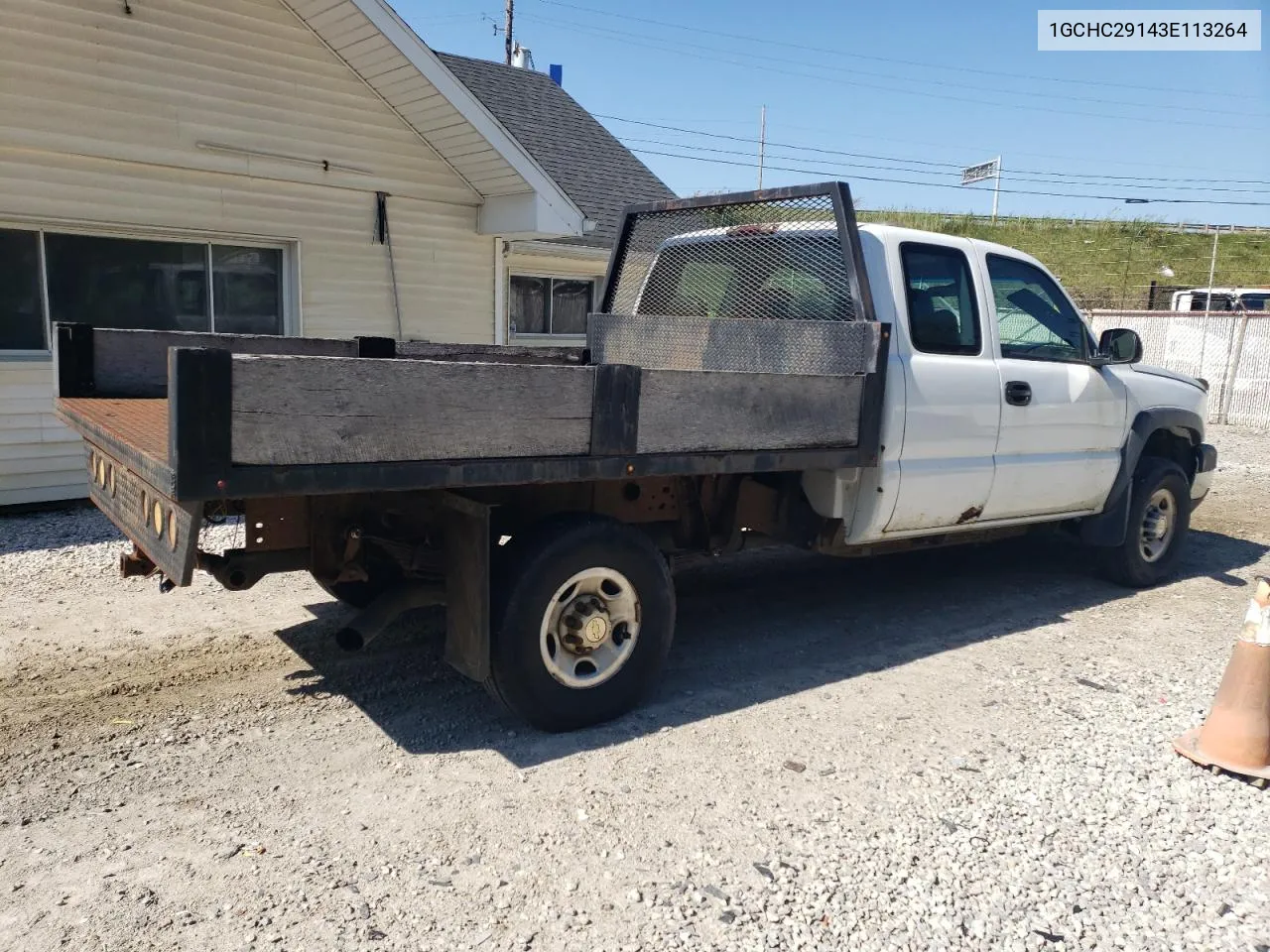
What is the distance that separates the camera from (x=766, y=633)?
5578 mm

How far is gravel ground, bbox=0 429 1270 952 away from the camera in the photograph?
2.88 meters

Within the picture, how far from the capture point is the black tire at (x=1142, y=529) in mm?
6543

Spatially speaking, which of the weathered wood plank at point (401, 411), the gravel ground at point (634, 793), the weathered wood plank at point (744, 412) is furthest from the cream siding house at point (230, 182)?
the weathered wood plank at point (401, 411)

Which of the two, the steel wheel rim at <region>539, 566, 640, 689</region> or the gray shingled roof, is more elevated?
the gray shingled roof

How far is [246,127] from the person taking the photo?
895cm

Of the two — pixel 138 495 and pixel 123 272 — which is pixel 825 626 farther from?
pixel 123 272

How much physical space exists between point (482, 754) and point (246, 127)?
23.7ft

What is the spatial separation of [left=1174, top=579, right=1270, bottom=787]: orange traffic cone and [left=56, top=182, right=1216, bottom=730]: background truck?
1.60 meters

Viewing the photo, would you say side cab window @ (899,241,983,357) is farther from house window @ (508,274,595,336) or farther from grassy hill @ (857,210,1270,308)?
grassy hill @ (857,210,1270,308)

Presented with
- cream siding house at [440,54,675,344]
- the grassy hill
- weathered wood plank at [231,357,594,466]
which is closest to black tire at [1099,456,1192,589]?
weathered wood plank at [231,357,594,466]

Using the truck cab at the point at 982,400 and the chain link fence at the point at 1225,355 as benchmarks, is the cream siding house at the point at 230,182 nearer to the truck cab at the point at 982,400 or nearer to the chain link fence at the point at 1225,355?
the truck cab at the point at 982,400

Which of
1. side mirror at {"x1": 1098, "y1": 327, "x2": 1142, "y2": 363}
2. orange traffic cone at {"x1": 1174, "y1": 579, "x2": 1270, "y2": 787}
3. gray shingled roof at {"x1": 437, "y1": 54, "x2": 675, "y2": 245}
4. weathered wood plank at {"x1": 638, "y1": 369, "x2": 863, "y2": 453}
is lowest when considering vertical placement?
orange traffic cone at {"x1": 1174, "y1": 579, "x2": 1270, "y2": 787}

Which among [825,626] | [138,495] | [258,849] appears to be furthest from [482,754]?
[825,626]

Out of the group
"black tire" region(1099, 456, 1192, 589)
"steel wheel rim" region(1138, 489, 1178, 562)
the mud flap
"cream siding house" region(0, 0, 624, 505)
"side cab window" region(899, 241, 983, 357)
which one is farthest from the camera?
"cream siding house" region(0, 0, 624, 505)
